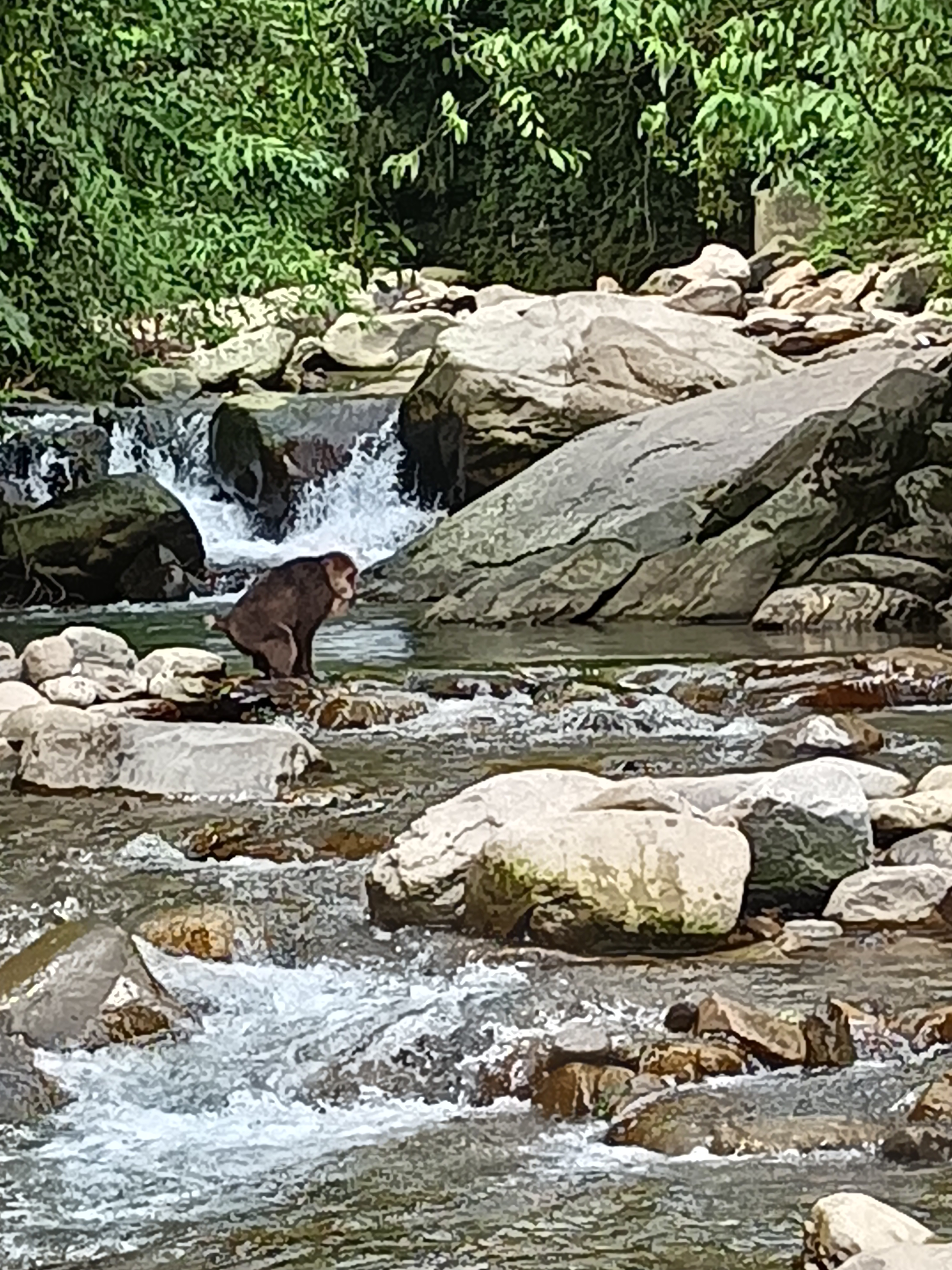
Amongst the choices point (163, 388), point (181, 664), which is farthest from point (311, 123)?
point (163, 388)

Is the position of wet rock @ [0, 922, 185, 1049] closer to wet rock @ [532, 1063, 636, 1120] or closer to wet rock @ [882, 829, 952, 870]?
wet rock @ [532, 1063, 636, 1120]

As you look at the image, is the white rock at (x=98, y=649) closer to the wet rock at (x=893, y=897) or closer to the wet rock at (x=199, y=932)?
the wet rock at (x=199, y=932)

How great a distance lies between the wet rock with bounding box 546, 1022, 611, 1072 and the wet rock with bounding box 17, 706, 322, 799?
3162 mm

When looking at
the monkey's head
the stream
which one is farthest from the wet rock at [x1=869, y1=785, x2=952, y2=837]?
the monkey's head

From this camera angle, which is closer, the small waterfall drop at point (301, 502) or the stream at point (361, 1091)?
the stream at point (361, 1091)

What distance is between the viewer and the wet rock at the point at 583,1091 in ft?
15.8

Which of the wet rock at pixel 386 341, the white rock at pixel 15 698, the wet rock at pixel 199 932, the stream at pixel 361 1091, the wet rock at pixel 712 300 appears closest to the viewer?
the stream at pixel 361 1091

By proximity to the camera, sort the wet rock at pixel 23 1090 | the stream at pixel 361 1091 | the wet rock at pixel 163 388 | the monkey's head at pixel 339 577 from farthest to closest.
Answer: the wet rock at pixel 163 388 < the monkey's head at pixel 339 577 < the wet rock at pixel 23 1090 < the stream at pixel 361 1091

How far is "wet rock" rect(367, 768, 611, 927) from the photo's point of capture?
627 cm

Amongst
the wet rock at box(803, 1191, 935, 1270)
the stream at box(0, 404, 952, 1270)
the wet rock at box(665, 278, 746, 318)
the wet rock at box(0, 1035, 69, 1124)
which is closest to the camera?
the wet rock at box(803, 1191, 935, 1270)

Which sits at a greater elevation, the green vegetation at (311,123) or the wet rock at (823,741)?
the green vegetation at (311,123)

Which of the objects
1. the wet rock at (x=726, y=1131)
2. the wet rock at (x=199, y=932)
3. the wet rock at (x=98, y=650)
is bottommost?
the wet rock at (x=98, y=650)

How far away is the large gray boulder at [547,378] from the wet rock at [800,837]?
1180 cm

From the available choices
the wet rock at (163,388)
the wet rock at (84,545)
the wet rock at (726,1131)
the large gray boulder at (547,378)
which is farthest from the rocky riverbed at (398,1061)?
the wet rock at (163,388)
